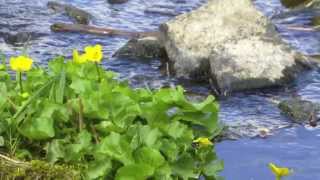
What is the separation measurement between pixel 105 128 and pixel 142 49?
389 cm

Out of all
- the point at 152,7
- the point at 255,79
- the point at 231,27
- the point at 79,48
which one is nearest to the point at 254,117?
the point at 255,79

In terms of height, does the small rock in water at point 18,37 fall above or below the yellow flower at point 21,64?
below

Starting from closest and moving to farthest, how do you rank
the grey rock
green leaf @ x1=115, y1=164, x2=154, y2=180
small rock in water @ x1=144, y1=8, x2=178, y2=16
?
green leaf @ x1=115, y1=164, x2=154, y2=180
the grey rock
small rock in water @ x1=144, y1=8, x2=178, y2=16

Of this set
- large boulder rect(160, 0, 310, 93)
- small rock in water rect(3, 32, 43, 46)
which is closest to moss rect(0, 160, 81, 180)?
large boulder rect(160, 0, 310, 93)

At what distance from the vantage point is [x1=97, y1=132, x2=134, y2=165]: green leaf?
2691 millimetres

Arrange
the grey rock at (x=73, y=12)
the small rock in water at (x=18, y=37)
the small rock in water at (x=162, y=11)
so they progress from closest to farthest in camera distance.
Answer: the small rock in water at (x=18, y=37) < the grey rock at (x=73, y=12) < the small rock in water at (x=162, y=11)

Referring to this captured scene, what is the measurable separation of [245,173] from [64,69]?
4.70 ft

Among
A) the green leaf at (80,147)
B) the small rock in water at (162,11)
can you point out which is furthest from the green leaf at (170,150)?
the small rock in water at (162,11)

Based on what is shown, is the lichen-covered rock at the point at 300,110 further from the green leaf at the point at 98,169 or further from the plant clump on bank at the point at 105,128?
the green leaf at the point at 98,169

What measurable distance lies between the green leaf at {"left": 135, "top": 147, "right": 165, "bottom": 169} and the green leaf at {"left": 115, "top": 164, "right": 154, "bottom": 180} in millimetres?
24

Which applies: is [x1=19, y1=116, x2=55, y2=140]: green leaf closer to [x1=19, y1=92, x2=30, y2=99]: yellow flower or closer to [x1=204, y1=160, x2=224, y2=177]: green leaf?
[x1=19, y1=92, x2=30, y2=99]: yellow flower

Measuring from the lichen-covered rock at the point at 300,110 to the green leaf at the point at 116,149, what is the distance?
2.58 meters

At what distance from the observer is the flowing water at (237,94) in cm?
440

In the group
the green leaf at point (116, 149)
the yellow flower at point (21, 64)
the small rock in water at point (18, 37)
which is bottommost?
the small rock in water at point (18, 37)
